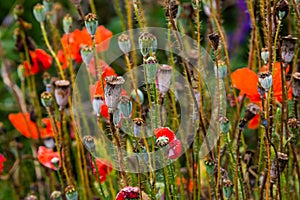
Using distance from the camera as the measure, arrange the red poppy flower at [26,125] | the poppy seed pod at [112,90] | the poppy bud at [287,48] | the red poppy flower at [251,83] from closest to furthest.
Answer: the poppy seed pod at [112,90] < the poppy bud at [287,48] < the red poppy flower at [251,83] < the red poppy flower at [26,125]

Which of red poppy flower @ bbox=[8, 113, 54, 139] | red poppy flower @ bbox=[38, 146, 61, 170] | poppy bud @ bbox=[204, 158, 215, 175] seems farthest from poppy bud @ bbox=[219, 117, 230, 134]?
red poppy flower @ bbox=[8, 113, 54, 139]

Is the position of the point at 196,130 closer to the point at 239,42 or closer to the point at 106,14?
the point at 239,42

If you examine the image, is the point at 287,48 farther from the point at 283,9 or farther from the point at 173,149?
the point at 173,149

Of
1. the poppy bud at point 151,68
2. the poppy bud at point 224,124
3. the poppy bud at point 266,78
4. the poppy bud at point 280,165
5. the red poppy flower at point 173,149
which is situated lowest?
the poppy bud at point 280,165

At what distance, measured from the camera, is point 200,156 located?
2.73ft

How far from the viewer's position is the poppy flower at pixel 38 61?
3.51 ft

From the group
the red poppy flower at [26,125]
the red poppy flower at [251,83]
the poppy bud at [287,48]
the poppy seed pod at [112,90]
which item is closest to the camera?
the poppy seed pod at [112,90]

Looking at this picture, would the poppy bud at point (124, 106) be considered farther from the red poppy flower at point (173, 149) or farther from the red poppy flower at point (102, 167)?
the red poppy flower at point (102, 167)

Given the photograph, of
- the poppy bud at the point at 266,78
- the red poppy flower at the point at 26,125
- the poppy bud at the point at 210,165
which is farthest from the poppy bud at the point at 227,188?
the red poppy flower at the point at 26,125

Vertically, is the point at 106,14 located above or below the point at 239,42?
above

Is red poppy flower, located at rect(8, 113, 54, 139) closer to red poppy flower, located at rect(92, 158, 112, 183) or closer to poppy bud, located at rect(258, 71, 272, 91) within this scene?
red poppy flower, located at rect(92, 158, 112, 183)

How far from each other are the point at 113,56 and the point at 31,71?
190 millimetres

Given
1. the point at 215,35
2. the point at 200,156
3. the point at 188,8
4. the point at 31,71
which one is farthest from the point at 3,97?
the point at 215,35

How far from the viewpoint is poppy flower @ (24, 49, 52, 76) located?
107 cm
